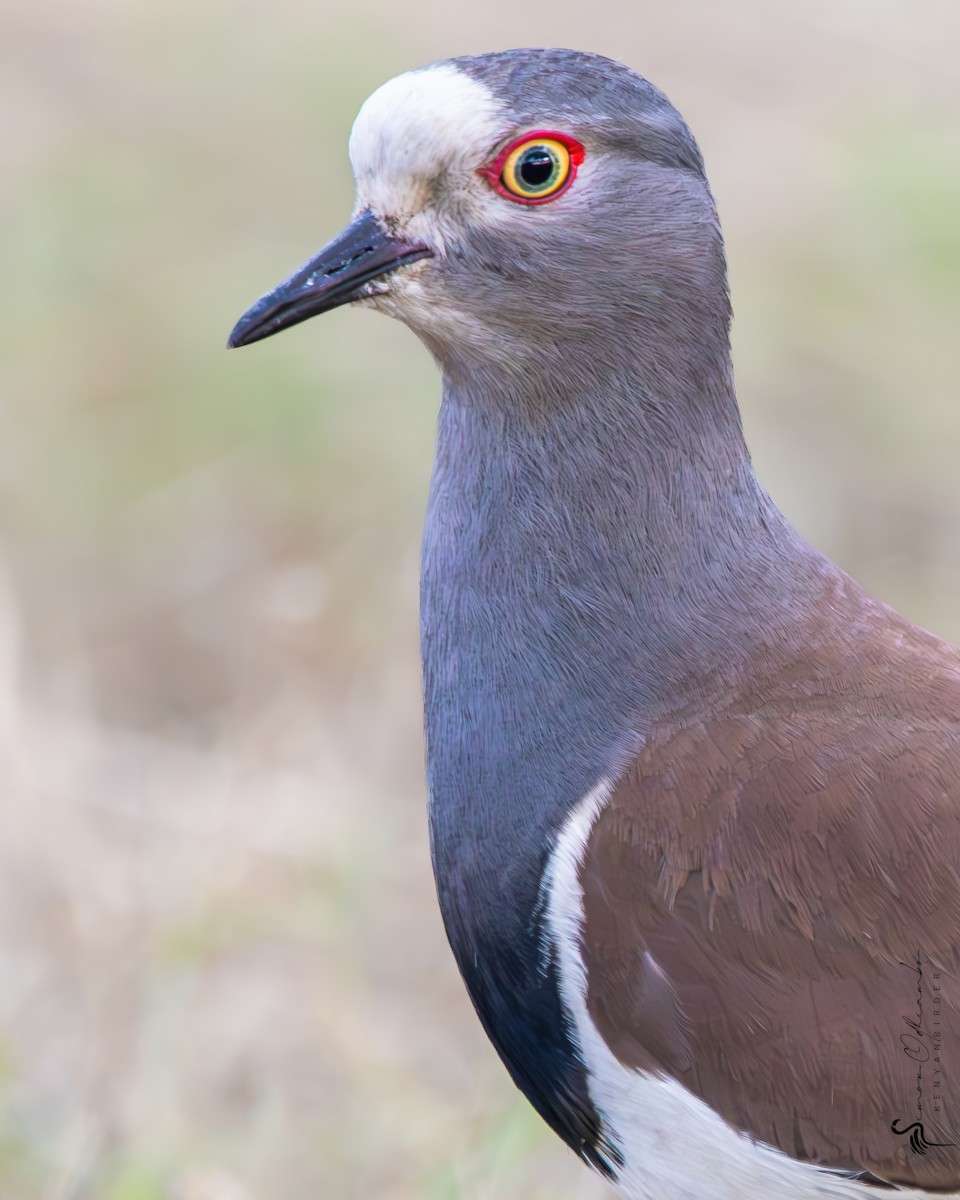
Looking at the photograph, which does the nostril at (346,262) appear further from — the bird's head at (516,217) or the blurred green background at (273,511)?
the blurred green background at (273,511)

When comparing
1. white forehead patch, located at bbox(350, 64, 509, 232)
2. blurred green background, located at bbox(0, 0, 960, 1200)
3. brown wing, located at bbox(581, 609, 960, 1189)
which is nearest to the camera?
brown wing, located at bbox(581, 609, 960, 1189)

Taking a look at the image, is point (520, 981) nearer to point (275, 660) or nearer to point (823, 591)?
point (823, 591)

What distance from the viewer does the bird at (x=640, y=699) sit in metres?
2.47

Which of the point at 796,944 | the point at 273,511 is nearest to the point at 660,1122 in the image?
the point at 796,944

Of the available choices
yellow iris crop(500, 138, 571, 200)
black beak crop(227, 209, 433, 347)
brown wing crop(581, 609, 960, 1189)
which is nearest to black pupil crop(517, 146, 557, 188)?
yellow iris crop(500, 138, 571, 200)

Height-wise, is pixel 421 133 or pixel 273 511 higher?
pixel 273 511

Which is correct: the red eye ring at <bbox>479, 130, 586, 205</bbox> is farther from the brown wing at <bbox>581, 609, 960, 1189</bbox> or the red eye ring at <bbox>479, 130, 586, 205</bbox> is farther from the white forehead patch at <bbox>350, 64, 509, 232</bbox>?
the brown wing at <bbox>581, 609, 960, 1189</bbox>

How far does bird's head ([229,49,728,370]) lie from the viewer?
2.59 metres

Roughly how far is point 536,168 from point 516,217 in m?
0.07

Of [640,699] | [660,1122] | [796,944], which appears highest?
[640,699]

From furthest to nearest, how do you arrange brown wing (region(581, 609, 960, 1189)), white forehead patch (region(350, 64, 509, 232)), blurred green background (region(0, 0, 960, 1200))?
blurred green background (region(0, 0, 960, 1200)), white forehead patch (region(350, 64, 509, 232)), brown wing (region(581, 609, 960, 1189))

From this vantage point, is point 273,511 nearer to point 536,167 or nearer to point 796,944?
point 536,167

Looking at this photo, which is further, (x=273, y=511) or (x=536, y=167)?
(x=273, y=511)

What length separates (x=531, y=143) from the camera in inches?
103
